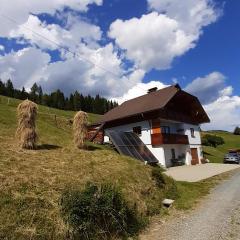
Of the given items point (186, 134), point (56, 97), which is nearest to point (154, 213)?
point (186, 134)

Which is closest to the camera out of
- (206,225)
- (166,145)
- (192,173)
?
(206,225)

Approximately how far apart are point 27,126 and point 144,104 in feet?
89.4

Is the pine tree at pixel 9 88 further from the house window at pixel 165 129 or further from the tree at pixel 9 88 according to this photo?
the house window at pixel 165 129

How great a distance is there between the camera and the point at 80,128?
20.0 meters

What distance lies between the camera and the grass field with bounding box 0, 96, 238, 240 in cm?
Answer: 905

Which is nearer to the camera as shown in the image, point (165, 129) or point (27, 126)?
point (27, 126)

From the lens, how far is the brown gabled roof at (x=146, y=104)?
129 feet

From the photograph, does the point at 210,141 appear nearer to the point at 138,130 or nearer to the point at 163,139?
the point at 138,130

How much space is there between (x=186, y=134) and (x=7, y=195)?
3876cm

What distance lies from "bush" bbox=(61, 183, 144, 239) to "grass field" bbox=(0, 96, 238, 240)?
0.40 meters

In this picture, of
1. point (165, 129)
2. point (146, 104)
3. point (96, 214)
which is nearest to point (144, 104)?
point (146, 104)

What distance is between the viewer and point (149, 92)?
4869 cm

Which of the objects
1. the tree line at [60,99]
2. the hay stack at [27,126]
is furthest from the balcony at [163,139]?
the tree line at [60,99]

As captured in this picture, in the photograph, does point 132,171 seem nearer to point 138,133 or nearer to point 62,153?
point 62,153
